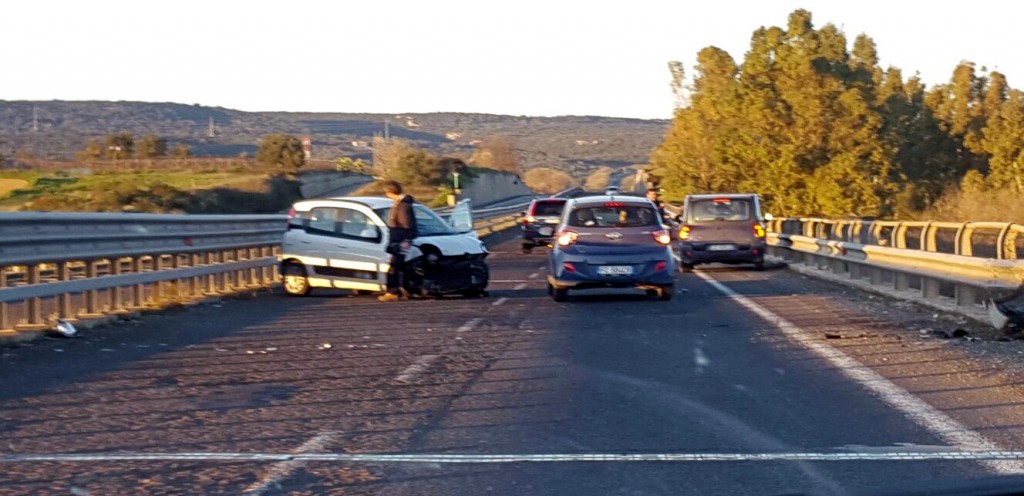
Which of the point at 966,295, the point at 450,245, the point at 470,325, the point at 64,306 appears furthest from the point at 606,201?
the point at 64,306

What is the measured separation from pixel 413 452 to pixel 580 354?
15.2 feet

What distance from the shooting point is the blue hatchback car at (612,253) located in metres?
17.4

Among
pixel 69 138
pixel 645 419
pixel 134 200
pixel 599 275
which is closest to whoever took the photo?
pixel 645 419

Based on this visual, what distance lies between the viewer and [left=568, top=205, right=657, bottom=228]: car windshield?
18062mm

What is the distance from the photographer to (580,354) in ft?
38.3

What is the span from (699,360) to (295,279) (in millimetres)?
8805

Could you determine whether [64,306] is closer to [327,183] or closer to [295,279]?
[295,279]

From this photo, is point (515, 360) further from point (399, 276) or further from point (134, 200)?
point (134, 200)

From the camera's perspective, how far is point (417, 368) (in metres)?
10.7

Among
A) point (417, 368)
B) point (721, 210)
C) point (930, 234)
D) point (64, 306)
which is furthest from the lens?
point (721, 210)

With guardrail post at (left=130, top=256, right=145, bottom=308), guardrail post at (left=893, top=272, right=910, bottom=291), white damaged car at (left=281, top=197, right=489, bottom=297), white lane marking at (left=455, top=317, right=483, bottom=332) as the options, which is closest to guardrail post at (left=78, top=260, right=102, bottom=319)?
guardrail post at (left=130, top=256, right=145, bottom=308)

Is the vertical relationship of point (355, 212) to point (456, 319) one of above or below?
above

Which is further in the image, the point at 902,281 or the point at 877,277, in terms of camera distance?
the point at 877,277

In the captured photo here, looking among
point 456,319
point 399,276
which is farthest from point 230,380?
point 399,276
